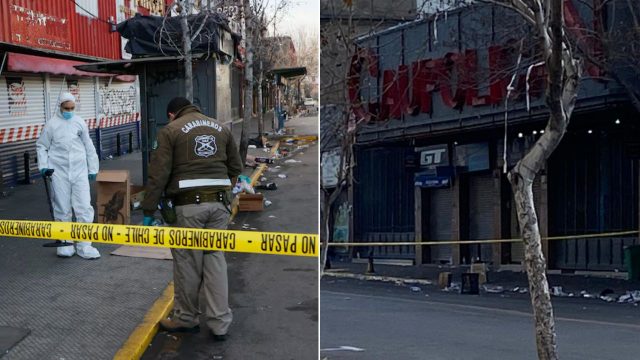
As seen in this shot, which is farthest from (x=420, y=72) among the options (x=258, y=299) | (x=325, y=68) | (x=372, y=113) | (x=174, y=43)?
(x=258, y=299)

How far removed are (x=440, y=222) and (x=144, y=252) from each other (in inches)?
72.0

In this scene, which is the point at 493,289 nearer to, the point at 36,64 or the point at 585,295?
the point at 585,295

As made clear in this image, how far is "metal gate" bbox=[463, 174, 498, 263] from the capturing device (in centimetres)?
492

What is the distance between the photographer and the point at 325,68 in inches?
120

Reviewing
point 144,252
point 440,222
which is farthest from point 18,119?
point 440,222

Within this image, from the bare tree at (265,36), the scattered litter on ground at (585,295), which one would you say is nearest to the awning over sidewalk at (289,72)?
the bare tree at (265,36)

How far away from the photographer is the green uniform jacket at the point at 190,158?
10.9 ft

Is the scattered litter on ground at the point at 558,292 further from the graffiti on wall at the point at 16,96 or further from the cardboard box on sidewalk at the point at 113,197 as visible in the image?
the graffiti on wall at the point at 16,96

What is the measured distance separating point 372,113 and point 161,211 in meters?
0.89

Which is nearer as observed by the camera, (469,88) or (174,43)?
(174,43)

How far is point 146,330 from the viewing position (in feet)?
12.6

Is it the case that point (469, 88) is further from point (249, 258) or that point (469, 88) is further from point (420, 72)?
point (249, 258)

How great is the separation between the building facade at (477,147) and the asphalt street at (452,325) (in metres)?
Answer: 0.28

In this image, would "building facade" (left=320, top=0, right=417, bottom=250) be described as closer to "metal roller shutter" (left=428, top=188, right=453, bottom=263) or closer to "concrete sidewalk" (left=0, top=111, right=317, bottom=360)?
"concrete sidewalk" (left=0, top=111, right=317, bottom=360)
